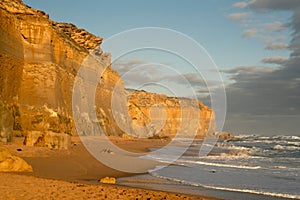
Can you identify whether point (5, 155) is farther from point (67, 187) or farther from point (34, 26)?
point (34, 26)

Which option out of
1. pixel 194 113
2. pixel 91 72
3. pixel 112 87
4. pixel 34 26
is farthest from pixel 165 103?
pixel 34 26

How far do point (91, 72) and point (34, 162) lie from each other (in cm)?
3539

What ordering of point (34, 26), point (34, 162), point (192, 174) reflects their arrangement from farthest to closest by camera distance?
1. point (34, 26)
2. point (192, 174)
3. point (34, 162)

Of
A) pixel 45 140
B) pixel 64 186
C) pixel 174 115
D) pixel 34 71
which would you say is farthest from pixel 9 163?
pixel 174 115

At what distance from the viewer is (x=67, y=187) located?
8797mm

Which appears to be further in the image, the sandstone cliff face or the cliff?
the sandstone cliff face

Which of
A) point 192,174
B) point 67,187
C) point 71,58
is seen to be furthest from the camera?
point 71,58

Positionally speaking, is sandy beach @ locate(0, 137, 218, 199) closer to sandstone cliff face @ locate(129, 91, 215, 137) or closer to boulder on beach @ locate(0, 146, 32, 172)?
boulder on beach @ locate(0, 146, 32, 172)

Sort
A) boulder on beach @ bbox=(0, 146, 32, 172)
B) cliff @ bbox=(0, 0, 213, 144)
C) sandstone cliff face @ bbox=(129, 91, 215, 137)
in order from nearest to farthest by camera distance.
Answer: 1. boulder on beach @ bbox=(0, 146, 32, 172)
2. cliff @ bbox=(0, 0, 213, 144)
3. sandstone cliff face @ bbox=(129, 91, 215, 137)

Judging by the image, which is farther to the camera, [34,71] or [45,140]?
[34,71]

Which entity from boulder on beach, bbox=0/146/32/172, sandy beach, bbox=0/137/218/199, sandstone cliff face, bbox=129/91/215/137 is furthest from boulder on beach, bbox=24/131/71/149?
sandstone cliff face, bbox=129/91/215/137

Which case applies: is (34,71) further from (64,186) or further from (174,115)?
(174,115)

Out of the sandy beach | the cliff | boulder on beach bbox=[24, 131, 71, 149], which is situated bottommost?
the sandy beach

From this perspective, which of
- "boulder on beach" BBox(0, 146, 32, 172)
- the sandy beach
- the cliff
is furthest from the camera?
the cliff
